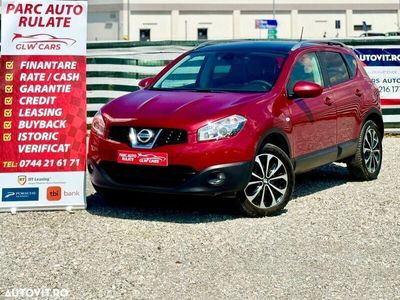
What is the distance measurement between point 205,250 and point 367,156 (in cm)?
403

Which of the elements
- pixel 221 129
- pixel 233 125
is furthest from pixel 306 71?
pixel 221 129

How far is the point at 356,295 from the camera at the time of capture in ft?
15.2

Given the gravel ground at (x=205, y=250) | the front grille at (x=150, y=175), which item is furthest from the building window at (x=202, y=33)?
the front grille at (x=150, y=175)

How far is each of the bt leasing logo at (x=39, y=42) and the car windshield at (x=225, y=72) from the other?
1282mm

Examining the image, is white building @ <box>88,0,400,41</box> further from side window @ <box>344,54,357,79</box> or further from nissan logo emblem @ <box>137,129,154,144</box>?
nissan logo emblem @ <box>137,129,154,144</box>

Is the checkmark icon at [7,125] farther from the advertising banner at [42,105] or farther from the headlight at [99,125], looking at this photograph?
the headlight at [99,125]

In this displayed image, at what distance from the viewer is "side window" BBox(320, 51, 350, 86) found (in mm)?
8273

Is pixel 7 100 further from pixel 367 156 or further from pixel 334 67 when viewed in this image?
pixel 367 156

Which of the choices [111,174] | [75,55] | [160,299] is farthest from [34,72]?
[160,299]

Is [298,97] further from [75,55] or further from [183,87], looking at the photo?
[75,55]

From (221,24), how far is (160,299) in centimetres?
7654

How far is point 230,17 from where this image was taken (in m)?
79.4

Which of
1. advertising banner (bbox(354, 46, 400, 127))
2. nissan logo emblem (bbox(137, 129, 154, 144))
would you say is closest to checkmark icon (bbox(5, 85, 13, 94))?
nissan logo emblem (bbox(137, 129, 154, 144))

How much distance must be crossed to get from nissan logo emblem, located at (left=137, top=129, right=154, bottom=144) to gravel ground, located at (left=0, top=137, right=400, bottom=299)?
792 mm
